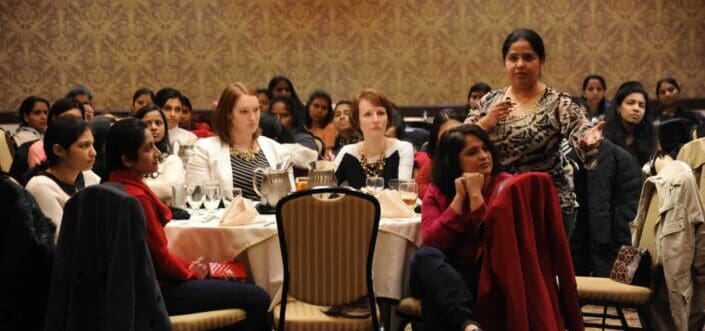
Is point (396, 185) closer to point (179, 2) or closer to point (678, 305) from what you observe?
point (678, 305)

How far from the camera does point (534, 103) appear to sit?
12.2 feet

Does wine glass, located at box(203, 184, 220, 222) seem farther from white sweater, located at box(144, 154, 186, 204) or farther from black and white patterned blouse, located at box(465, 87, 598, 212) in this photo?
black and white patterned blouse, located at box(465, 87, 598, 212)

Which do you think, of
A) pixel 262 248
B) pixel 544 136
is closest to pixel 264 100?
pixel 262 248

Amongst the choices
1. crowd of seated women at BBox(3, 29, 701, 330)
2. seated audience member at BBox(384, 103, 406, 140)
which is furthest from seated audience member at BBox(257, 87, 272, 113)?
crowd of seated women at BBox(3, 29, 701, 330)

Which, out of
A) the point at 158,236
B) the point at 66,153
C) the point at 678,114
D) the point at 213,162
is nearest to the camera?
the point at 158,236

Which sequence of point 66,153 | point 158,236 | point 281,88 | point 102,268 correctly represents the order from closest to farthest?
point 102,268 < point 158,236 < point 66,153 < point 281,88

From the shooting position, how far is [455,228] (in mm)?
3455

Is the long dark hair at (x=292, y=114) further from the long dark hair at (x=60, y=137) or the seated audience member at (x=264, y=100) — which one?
the long dark hair at (x=60, y=137)

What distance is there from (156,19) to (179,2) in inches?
11.3

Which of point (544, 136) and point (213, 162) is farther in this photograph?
point (213, 162)

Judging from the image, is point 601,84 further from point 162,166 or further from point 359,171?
point 162,166

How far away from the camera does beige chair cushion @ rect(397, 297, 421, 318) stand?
11.6 ft

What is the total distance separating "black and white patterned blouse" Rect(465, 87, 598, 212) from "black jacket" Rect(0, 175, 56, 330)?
179cm

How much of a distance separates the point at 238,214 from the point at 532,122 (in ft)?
4.14
